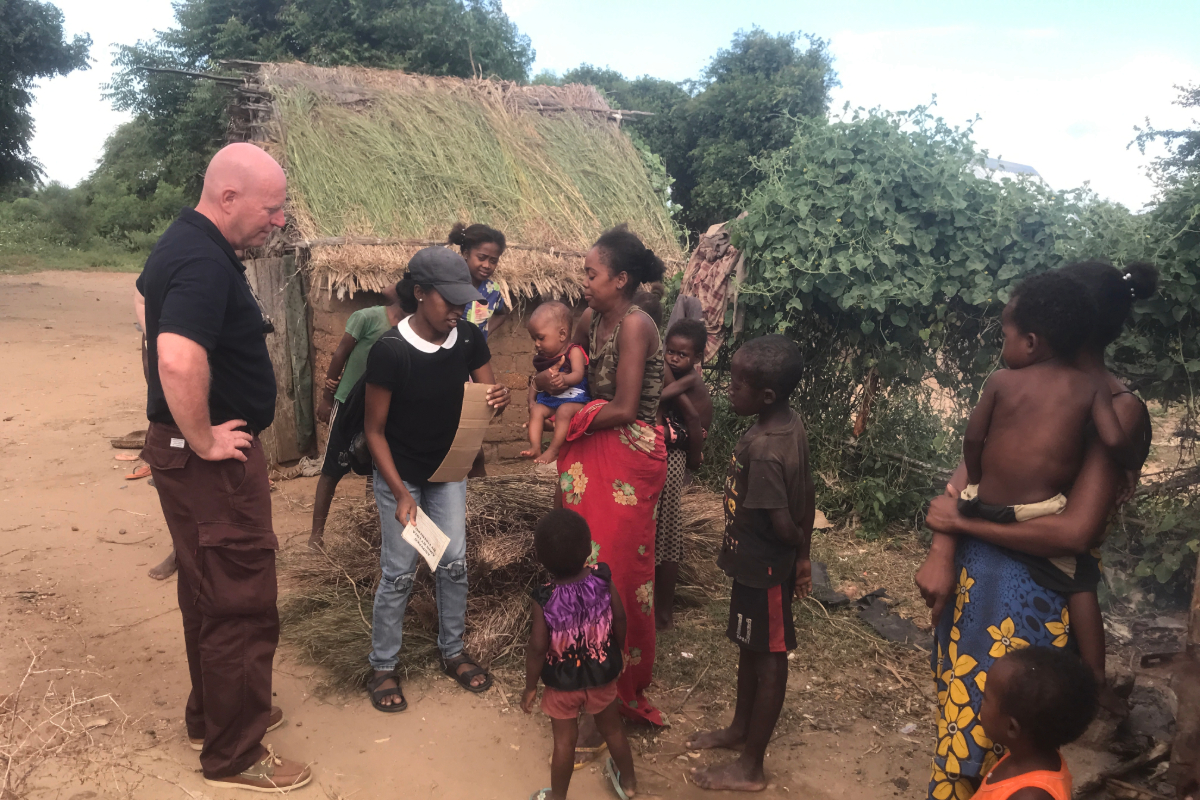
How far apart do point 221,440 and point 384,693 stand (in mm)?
1411

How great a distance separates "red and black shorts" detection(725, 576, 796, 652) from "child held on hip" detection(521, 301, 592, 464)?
0.93 metres

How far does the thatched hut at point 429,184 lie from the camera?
264 inches

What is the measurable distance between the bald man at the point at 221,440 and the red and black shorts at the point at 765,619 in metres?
1.62

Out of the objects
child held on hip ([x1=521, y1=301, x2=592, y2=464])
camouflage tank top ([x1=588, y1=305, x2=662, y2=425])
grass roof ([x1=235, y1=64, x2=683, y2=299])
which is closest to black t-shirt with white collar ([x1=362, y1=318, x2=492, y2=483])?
child held on hip ([x1=521, y1=301, x2=592, y2=464])

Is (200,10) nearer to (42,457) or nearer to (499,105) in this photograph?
(499,105)

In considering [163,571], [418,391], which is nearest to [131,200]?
[163,571]

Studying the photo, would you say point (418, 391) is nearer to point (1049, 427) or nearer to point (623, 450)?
point (623, 450)

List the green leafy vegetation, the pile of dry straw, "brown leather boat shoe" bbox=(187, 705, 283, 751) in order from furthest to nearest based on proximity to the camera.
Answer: the green leafy vegetation, the pile of dry straw, "brown leather boat shoe" bbox=(187, 705, 283, 751)

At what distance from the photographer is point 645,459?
3.09m

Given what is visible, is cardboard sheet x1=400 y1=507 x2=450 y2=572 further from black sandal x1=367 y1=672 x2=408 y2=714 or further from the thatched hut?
the thatched hut

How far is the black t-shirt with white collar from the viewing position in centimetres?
310

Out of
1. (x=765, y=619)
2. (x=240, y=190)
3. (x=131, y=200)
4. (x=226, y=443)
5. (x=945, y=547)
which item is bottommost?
(x=765, y=619)

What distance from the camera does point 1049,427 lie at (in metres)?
2.01

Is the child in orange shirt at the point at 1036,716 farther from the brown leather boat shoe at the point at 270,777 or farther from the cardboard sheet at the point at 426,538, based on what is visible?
the brown leather boat shoe at the point at 270,777
